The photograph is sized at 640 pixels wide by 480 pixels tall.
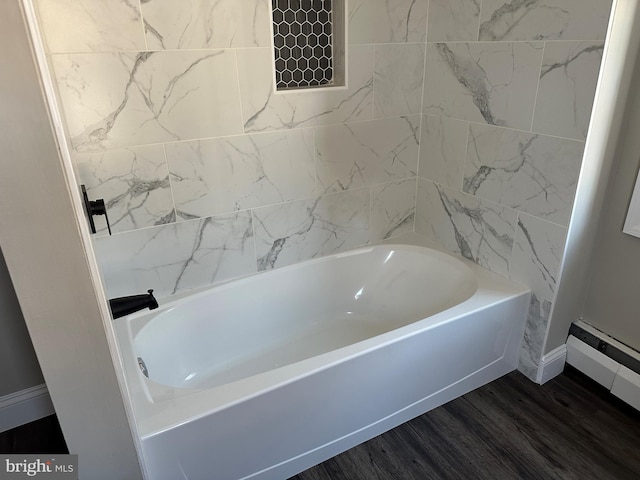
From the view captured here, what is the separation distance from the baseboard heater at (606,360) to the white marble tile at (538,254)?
1.06 feet

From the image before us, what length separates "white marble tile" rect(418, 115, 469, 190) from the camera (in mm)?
2160

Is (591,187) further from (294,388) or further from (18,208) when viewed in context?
(18,208)

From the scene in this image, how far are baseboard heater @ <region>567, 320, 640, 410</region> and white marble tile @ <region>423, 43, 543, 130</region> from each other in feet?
3.27

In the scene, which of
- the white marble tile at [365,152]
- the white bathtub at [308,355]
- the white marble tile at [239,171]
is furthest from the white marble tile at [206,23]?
the white bathtub at [308,355]

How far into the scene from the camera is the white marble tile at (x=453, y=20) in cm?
194

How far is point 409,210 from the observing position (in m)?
2.54

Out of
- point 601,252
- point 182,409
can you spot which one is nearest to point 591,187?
point 601,252

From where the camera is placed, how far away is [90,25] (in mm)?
1539

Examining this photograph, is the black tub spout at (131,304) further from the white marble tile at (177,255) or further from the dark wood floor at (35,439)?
the dark wood floor at (35,439)

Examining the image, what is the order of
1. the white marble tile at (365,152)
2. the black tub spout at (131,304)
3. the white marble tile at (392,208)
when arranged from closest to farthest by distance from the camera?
the black tub spout at (131,304) < the white marble tile at (365,152) < the white marble tile at (392,208)

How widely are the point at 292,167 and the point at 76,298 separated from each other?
1309 millimetres

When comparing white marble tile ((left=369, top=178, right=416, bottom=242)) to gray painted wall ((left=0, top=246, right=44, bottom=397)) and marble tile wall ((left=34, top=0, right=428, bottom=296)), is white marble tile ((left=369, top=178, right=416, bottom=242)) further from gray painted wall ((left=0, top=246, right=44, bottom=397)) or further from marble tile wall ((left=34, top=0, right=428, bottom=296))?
gray painted wall ((left=0, top=246, right=44, bottom=397))

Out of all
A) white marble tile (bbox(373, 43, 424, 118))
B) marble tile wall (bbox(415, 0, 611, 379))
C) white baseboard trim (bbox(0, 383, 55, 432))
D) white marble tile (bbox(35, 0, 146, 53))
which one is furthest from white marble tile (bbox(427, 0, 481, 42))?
white baseboard trim (bbox(0, 383, 55, 432))

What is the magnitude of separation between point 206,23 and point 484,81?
46.4 inches
